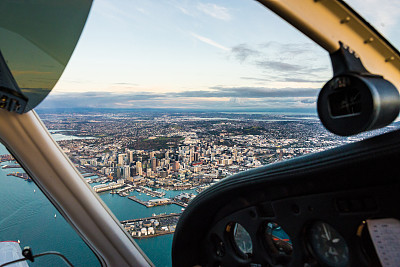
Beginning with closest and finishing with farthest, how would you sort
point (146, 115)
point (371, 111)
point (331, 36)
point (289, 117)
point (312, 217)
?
point (371, 111), point (331, 36), point (312, 217), point (289, 117), point (146, 115)

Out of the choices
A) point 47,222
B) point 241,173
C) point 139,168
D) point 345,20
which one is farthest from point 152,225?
point 345,20

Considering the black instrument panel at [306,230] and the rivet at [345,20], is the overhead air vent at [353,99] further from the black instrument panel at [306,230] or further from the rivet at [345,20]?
the black instrument panel at [306,230]

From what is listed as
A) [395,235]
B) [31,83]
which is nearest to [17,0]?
[31,83]

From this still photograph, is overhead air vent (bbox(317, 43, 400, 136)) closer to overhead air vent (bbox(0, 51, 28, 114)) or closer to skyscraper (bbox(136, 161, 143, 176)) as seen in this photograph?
overhead air vent (bbox(0, 51, 28, 114))

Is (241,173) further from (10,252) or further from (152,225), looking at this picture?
(10,252)

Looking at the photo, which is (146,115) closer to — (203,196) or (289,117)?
(203,196)

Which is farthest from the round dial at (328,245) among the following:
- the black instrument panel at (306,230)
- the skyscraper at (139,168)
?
the skyscraper at (139,168)
